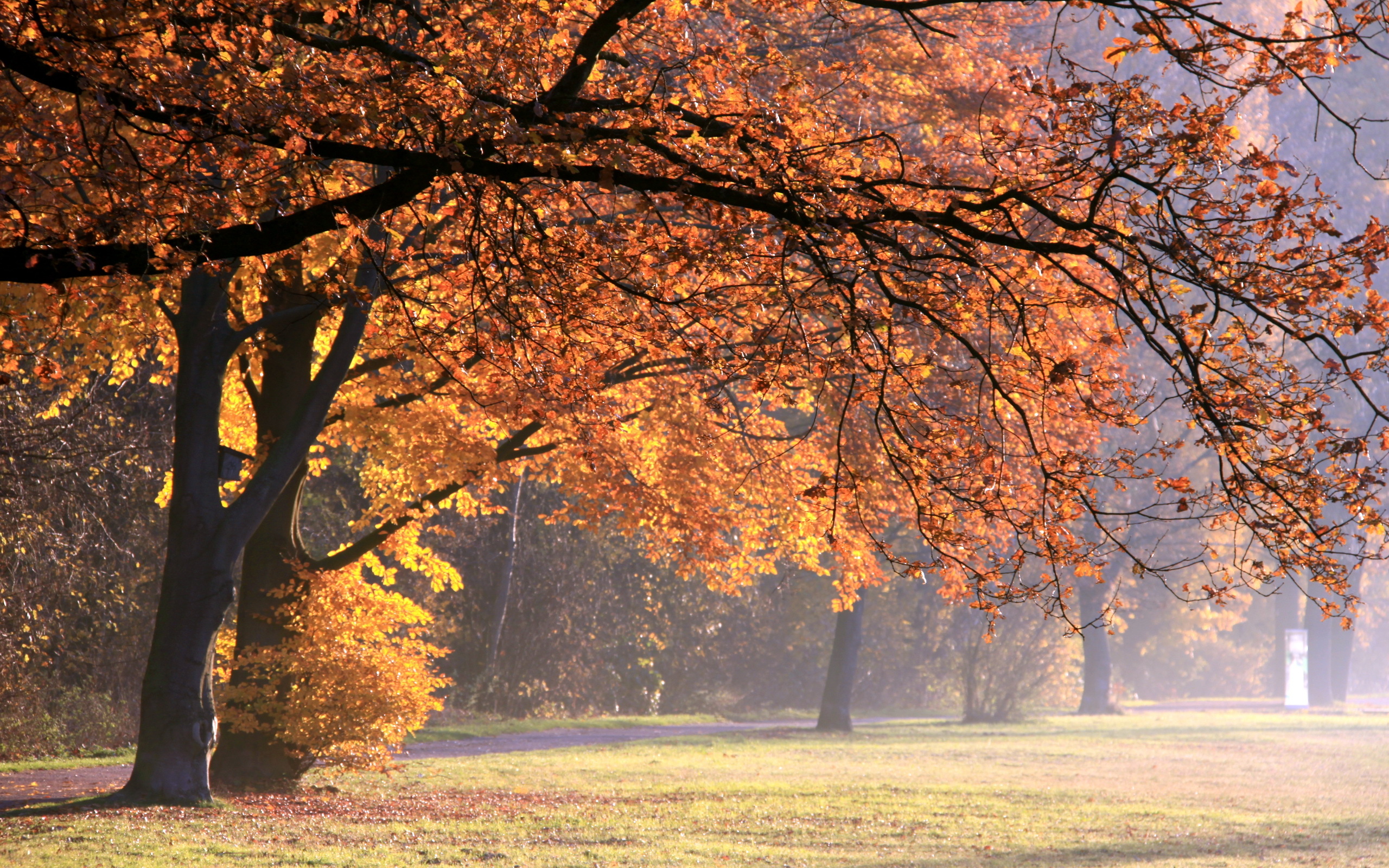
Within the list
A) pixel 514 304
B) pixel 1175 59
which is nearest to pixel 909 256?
pixel 1175 59

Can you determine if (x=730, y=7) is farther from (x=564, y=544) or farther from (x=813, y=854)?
(x=564, y=544)

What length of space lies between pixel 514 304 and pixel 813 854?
19.8 feet

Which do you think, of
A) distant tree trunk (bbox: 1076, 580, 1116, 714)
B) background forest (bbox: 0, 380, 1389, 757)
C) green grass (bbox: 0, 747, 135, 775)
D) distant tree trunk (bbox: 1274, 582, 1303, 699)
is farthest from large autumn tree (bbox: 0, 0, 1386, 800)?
distant tree trunk (bbox: 1274, 582, 1303, 699)

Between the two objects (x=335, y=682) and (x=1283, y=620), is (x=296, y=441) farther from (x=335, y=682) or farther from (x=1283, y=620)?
(x=1283, y=620)

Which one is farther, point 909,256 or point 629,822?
point 629,822

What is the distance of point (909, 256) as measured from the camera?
19.2 feet

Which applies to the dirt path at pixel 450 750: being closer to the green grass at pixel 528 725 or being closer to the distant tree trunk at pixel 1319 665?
the green grass at pixel 528 725

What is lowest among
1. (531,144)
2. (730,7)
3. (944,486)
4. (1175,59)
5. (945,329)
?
(944,486)

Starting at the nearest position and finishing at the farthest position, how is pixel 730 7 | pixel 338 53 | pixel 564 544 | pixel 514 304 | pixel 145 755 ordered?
pixel 514 304 < pixel 338 53 < pixel 730 7 < pixel 145 755 < pixel 564 544

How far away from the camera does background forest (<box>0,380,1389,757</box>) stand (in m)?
15.2

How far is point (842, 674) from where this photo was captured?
27781mm

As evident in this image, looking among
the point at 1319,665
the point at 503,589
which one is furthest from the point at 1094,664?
the point at 503,589

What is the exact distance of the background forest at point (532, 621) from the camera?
49.8ft

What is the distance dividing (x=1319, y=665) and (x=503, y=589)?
33.3 metres
